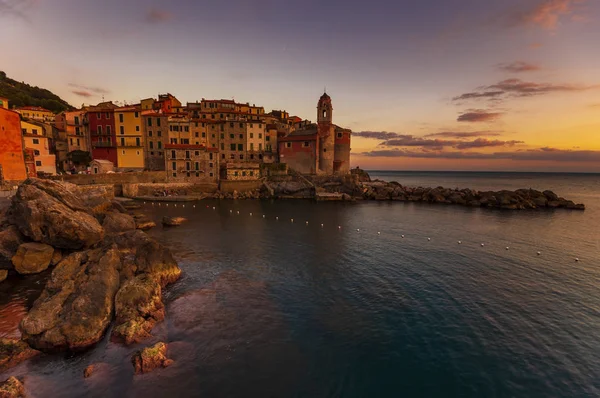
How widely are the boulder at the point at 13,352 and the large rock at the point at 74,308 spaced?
1.10 feet

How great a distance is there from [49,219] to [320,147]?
2582 inches

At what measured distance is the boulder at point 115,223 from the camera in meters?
34.8

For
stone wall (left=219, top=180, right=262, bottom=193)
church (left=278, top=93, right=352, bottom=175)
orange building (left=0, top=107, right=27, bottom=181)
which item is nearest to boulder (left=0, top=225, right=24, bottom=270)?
orange building (left=0, top=107, right=27, bottom=181)

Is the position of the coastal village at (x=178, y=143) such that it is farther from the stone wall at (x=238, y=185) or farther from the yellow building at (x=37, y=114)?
the stone wall at (x=238, y=185)

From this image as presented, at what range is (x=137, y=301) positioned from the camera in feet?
61.9

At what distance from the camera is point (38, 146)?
62.3m

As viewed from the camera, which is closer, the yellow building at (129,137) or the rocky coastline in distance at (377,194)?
the rocky coastline in distance at (377,194)

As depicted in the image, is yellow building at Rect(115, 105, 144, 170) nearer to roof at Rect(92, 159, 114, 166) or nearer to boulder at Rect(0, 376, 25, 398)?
roof at Rect(92, 159, 114, 166)

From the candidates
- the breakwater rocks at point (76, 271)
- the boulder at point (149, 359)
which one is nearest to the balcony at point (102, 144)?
the breakwater rocks at point (76, 271)

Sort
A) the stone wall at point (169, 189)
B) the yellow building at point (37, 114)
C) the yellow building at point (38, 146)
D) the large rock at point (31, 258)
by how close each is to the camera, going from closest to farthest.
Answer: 1. the large rock at point (31, 258)
2. the yellow building at point (38, 146)
3. the stone wall at point (169, 189)
4. the yellow building at point (37, 114)

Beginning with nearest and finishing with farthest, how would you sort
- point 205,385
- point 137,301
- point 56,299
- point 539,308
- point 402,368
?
point 205,385
point 402,368
point 56,299
point 137,301
point 539,308

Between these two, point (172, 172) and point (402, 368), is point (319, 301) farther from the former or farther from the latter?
point (172, 172)

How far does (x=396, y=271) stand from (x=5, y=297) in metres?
31.3

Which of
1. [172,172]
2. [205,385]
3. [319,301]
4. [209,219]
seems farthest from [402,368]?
[172,172]
